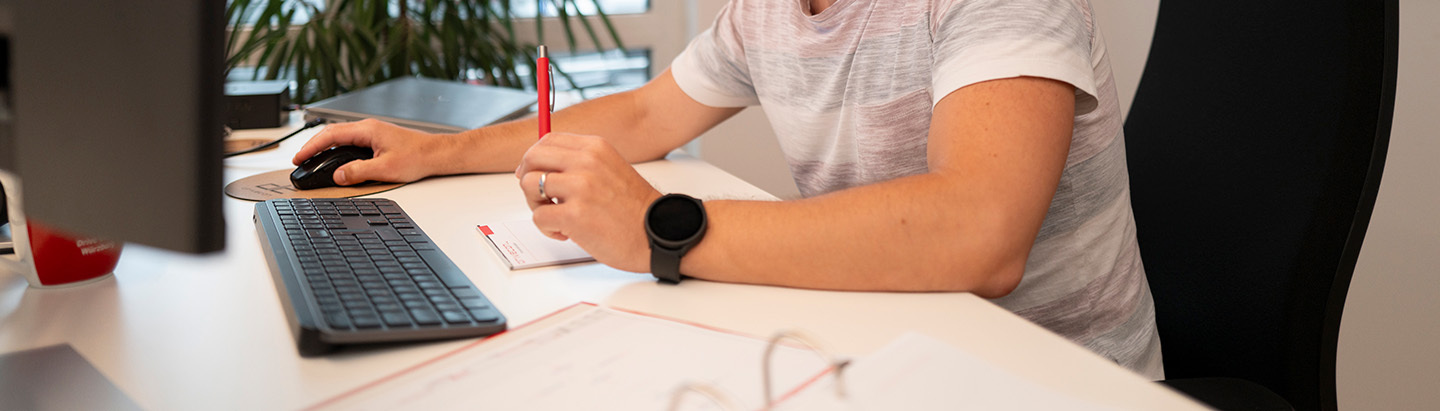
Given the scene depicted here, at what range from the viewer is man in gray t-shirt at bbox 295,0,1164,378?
633 millimetres

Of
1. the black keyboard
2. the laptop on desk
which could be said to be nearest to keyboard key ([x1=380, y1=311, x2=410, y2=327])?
the black keyboard

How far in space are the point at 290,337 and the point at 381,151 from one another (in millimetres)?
516

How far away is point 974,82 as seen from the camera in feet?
2.24

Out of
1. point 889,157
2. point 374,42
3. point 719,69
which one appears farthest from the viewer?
point 374,42

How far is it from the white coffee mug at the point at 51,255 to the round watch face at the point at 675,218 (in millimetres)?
377

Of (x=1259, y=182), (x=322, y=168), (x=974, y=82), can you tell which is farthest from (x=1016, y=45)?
(x=322, y=168)

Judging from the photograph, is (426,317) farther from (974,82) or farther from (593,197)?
(974,82)

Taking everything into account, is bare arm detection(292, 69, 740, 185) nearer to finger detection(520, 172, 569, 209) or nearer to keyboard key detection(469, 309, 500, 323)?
finger detection(520, 172, 569, 209)

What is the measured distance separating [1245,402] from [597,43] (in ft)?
6.39

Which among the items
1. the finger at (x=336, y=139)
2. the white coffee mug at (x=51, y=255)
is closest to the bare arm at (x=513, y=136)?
the finger at (x=336, y=139)

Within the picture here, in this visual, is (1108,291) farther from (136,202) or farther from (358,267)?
(136,202)

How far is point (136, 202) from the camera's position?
38cm

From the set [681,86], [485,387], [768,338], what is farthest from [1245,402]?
[681,86]

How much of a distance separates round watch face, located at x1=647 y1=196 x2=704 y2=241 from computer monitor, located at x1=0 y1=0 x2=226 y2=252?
31 cm
